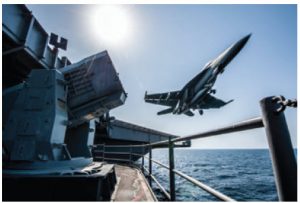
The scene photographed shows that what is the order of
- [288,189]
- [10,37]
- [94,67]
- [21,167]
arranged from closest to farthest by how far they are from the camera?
[288,189]
[21,167]
[10,37]
[94,67]

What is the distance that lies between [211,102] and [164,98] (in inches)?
210

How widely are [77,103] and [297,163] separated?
647cm

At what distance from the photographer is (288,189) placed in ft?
2.86

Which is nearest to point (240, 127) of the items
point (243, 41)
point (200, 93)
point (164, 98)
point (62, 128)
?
point (62, 128)

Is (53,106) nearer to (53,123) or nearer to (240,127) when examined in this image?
(53,123)

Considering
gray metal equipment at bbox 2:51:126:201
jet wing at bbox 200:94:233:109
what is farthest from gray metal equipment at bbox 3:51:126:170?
jet wing at bbox 200:94:233:109

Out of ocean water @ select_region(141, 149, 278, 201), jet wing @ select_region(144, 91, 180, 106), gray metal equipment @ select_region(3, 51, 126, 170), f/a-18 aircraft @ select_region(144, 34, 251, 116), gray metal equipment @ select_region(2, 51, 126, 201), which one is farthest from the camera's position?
jet wing @ select_region(144, 91, 180, 106)

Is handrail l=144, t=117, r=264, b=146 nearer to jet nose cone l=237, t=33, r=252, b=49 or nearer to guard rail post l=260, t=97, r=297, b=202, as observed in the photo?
guard rail post l=260, t=97, r=297, b=202

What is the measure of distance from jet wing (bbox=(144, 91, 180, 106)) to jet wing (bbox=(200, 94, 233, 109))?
10.2ft

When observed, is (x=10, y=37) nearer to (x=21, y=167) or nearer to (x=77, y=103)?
(x=77, y=103)

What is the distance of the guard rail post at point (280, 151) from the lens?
87cm

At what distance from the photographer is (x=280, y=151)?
91 centimetres

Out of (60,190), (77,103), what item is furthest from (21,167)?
(77,103)

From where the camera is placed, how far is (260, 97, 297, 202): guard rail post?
0.87 m
